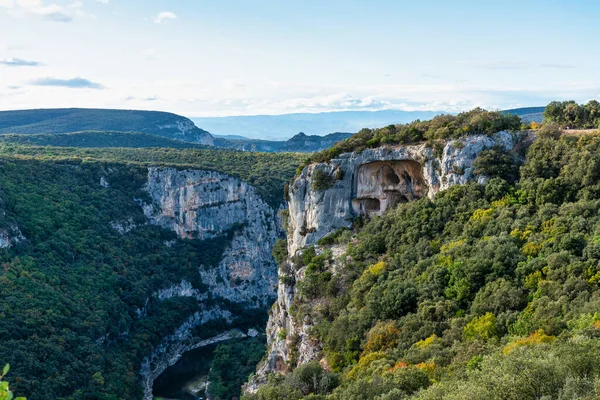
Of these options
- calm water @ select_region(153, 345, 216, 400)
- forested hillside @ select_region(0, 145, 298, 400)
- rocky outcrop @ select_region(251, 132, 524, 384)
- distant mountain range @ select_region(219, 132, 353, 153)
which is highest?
distant mountain range @ select_region(219, 132, 353, 153)

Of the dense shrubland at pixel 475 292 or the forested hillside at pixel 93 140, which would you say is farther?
the forested hillside at pixel 93 140

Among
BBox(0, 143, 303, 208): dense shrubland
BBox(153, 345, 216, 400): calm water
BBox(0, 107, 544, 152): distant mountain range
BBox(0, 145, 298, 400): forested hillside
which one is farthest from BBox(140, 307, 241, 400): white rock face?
BBox(0, 107, 544, 152): distant mountain range

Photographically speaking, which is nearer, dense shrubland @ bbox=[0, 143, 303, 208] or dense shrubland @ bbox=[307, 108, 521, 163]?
dense shrubland @ bbox=[307, 108, 521, 163]

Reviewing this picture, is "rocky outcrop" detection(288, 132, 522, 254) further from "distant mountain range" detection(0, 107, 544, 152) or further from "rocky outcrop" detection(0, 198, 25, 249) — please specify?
"distant mountain range" detection(0, 107, 544, 152)

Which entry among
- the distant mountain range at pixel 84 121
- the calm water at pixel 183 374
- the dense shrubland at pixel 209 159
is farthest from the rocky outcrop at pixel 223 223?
the distant mountain range at pixel 84 121

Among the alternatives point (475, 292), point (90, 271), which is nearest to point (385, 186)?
point (475, 292)

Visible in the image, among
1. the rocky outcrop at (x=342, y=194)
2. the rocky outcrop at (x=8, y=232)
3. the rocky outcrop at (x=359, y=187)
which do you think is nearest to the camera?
the rocky outcrop at (x=342, y=194)

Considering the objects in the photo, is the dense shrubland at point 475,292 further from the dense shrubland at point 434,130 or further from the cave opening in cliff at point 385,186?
the dense shrubland at point 434,130
